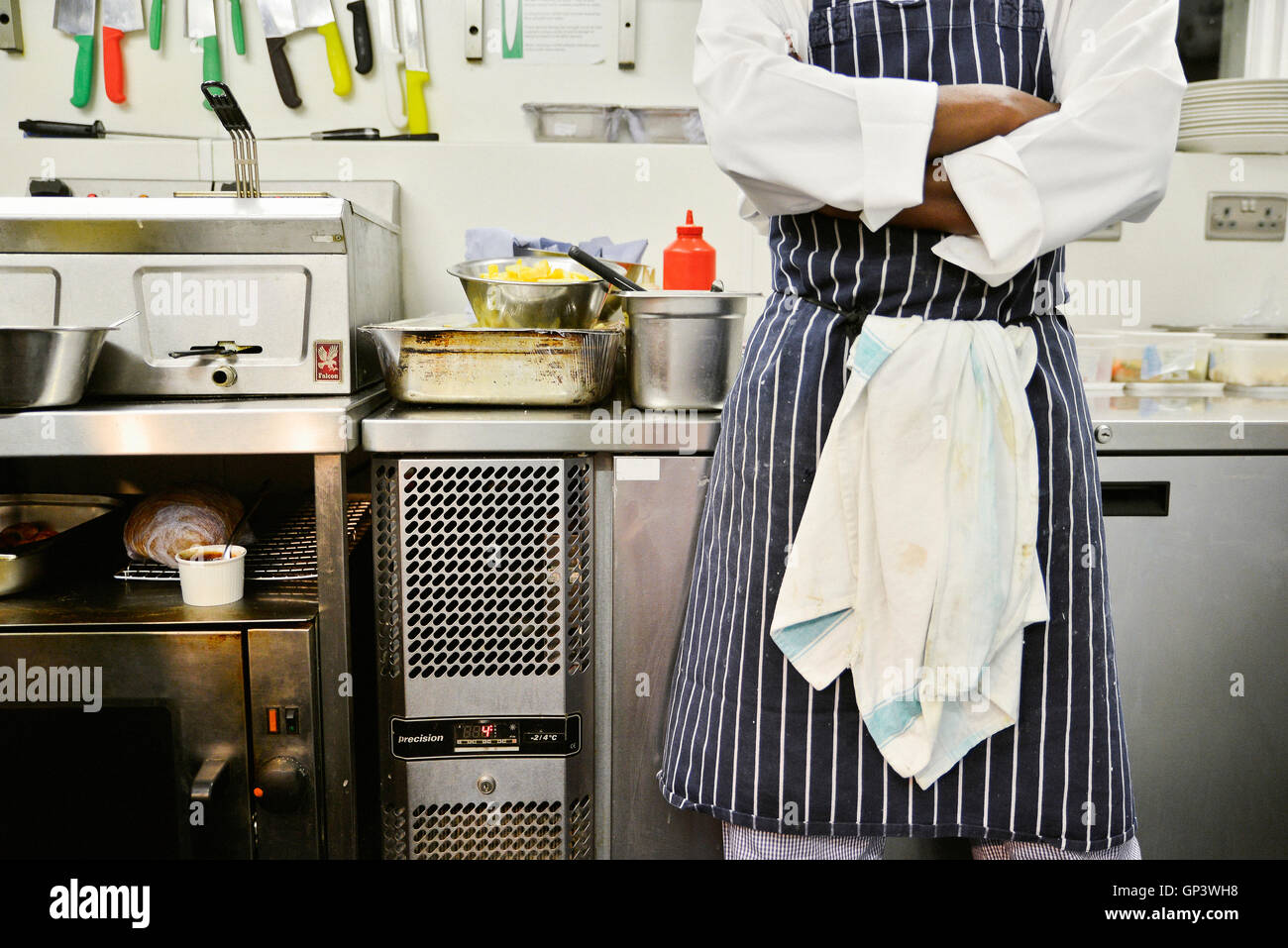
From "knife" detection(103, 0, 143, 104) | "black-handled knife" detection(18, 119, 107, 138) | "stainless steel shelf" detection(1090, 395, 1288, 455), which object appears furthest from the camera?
"knife" detection(103, 0, 143, 104)

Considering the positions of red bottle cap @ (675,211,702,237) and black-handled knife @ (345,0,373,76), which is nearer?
red bottle cap @ (675,211,702,237)

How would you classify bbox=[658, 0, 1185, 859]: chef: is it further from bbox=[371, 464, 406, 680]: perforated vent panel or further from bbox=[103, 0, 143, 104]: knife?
bbox=[103, 0, 143, 104]: knife

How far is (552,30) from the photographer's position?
2074mm

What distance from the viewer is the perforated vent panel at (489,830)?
53.4 inches

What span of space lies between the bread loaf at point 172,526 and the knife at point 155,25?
3.76 feet

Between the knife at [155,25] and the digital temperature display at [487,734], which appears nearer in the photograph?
the digital temperature display at [487,734]

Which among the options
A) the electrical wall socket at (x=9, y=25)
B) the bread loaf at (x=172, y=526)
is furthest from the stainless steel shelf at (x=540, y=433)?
the electrical wall socket at (x=9, y=25)

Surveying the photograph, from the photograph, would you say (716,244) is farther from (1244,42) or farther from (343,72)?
(1244,42)

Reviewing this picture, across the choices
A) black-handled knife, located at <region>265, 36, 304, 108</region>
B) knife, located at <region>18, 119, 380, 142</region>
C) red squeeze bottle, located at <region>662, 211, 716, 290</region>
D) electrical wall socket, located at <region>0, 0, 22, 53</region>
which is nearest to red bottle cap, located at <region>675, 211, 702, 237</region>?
red squeeze bottle, located at <region>662, 211, 716, 290</region>

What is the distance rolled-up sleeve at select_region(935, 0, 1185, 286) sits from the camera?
0.94 meters

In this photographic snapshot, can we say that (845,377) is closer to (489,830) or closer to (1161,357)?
(489,830)

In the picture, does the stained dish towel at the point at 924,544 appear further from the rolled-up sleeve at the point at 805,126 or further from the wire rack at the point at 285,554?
the wire rack at the point at 285,554

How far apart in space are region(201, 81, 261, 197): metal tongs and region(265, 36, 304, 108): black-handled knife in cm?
56

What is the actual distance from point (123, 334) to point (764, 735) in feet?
3.60
